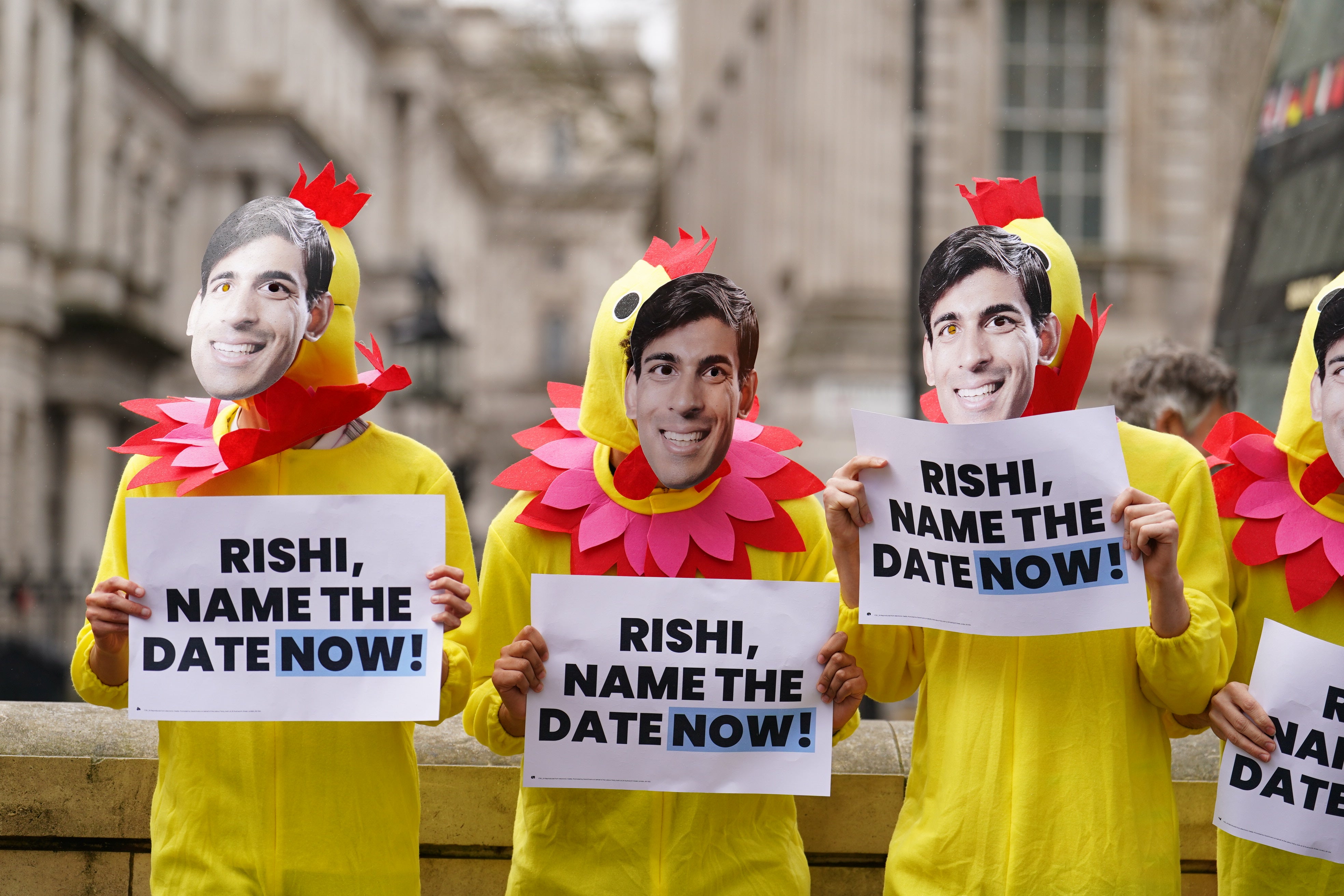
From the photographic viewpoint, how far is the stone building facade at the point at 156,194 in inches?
853

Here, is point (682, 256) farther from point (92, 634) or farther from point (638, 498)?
point (92, 634)

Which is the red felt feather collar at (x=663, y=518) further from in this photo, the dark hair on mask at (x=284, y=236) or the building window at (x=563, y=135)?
the building window at (x=563, y=135)

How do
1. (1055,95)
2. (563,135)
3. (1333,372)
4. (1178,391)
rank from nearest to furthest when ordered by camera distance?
(1333,372), (1178,391), (1055,95), (563,135)

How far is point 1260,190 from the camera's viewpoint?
6.69 meters

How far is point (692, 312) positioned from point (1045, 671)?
101 cm

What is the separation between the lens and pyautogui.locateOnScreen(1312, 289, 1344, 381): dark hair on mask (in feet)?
9.83

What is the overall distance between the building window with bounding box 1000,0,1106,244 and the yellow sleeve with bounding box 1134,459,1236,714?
42.5 feet

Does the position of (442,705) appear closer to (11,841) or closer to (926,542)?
(926,542)

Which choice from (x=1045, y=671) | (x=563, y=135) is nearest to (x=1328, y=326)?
(x=1045, y=671)

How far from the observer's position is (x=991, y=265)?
2914mm

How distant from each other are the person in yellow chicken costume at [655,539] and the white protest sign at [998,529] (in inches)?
9.0

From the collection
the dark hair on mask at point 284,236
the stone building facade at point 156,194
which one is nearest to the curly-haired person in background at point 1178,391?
the dark hair on mask at point 284,236

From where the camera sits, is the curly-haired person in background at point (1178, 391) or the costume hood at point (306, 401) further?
the curly-haired person in background at point (1178, 391)

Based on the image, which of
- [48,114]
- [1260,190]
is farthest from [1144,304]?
[48,114]
